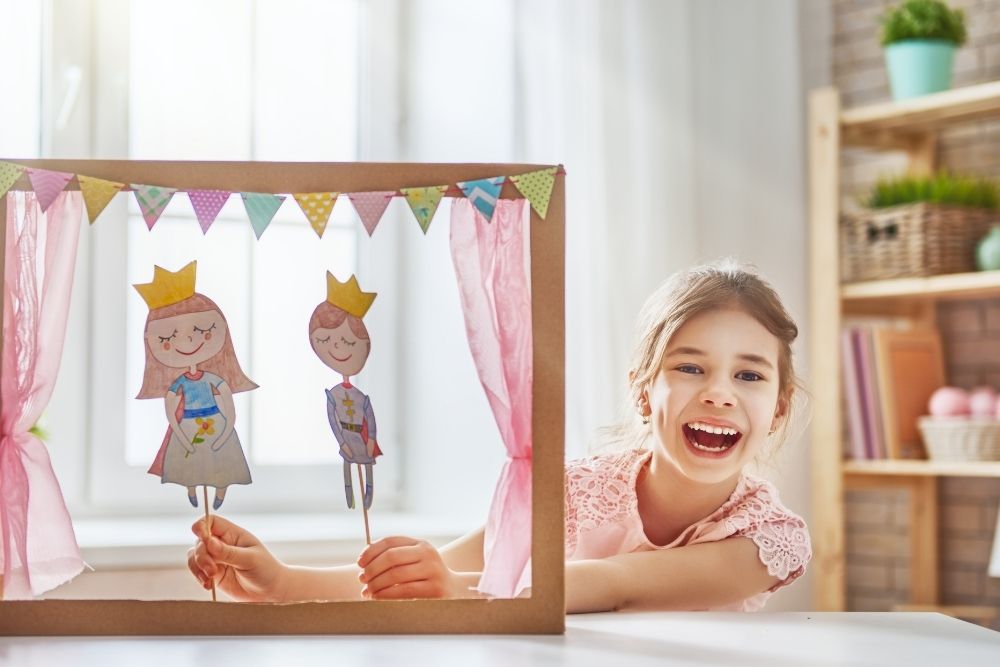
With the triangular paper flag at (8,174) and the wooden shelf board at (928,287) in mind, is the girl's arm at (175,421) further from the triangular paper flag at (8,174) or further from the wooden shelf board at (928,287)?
the wooden shelf board at (928,287)

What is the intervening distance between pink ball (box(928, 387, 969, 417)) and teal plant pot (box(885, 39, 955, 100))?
0.60 meters

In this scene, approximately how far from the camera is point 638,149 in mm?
2465

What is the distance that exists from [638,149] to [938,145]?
700mm

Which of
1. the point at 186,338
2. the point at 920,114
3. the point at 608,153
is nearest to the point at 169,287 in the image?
the point at 186,338

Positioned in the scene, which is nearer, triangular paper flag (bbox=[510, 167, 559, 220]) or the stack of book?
triangular paper flag (bbox=[510, 167, 559, 220])

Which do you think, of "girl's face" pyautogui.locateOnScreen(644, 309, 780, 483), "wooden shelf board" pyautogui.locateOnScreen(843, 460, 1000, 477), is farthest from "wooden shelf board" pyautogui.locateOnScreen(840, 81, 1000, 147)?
"girl's face" pyautogui.locateOnScreen(644, 309, 780, 483)

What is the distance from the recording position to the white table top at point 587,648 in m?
0.77

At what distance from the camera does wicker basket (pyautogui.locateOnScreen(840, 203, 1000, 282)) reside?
2304 mm

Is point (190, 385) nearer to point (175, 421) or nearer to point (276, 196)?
point (175, 421)

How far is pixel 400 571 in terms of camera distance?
0.86m

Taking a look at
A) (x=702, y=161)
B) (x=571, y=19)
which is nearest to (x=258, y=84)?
(x=571, y=19)

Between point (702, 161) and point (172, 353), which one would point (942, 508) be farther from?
point (172, 353)

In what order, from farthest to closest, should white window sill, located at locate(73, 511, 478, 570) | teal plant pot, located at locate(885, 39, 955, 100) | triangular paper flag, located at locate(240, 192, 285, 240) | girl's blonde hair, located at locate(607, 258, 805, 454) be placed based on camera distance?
1. teal plant pot, located at locate(885, 39, 955, 100)
2. white window sill, located at locate(73, 511, 478, 570)
3. girl's blonde hair, located at locate(607, 258, 805, 454)
4. triangular paper flag, located at locate(240, 192, 285, 240)

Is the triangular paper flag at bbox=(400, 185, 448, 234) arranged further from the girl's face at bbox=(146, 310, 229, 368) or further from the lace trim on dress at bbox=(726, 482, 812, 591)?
the lace trim on dress at bbox=(726, 482, 812, 591)
